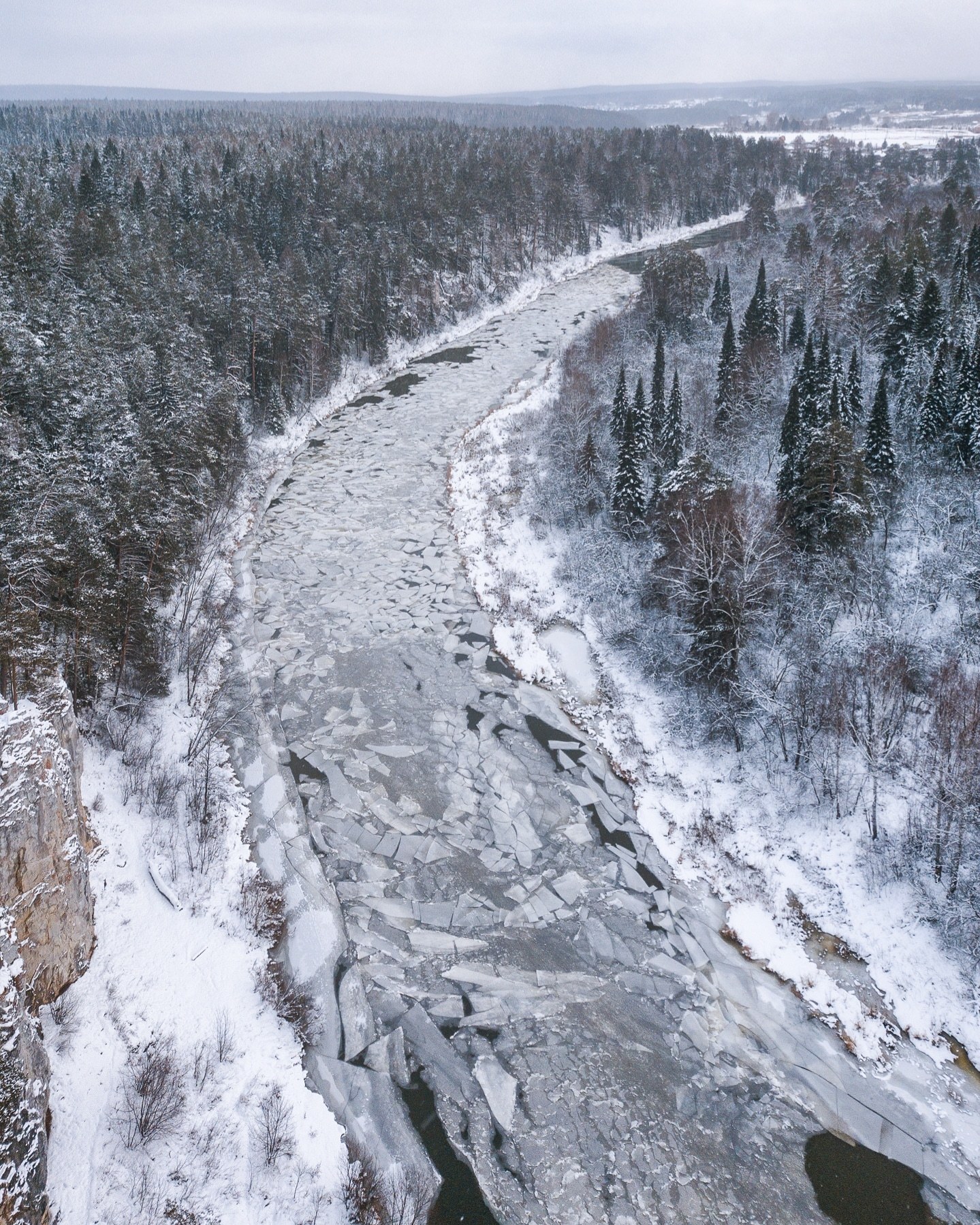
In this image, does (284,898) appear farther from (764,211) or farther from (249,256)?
(764,211)

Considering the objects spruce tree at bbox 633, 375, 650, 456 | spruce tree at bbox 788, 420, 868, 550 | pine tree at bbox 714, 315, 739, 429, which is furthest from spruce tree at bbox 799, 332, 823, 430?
spruce tree at bbox 633, 375, 650, 456

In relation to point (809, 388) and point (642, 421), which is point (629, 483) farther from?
point (809, 388)

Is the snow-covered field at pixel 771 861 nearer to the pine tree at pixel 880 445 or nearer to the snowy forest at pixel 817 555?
the snowy forest at pixel 817 555

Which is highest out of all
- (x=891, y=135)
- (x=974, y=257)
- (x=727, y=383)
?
(x=891, y=135)

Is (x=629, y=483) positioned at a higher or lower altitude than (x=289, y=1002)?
higher

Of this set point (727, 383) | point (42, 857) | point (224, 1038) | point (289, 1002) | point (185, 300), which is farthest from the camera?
point (727, 383)

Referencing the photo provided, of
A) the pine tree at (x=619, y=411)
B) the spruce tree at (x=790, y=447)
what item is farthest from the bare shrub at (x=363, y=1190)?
the pine tree at (x=619, y=411)

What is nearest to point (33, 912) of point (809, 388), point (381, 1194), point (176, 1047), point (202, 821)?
point (176, 1047)
